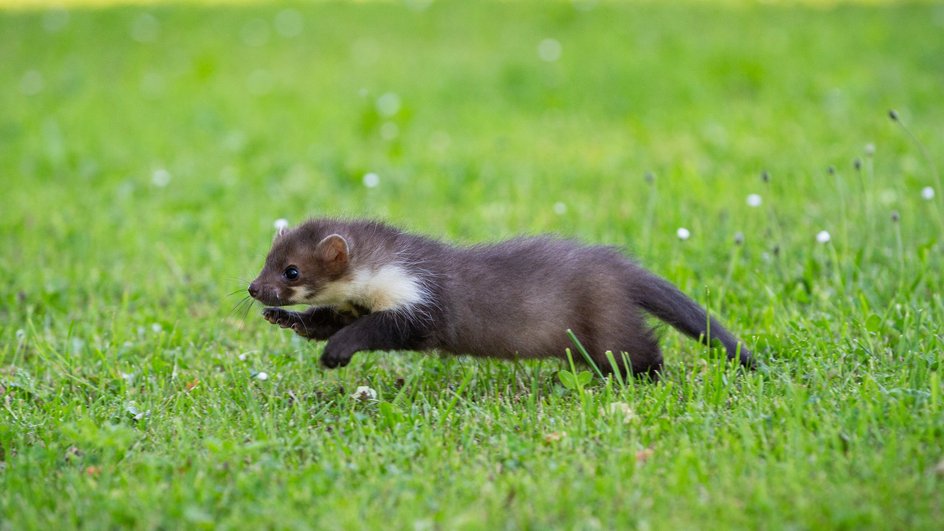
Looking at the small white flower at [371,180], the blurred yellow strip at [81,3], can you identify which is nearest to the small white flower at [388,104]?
the small white flower at [371,180]

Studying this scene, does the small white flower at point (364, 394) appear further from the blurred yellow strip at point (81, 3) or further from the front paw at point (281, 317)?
the blurred yellow strip at point (81, 3)

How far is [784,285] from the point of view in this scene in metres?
5.33

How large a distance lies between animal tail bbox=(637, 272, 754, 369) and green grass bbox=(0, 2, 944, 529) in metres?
0.18

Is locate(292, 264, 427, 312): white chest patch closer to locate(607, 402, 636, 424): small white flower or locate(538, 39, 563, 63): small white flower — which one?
locate(607, 402, 636, 424): small white flower

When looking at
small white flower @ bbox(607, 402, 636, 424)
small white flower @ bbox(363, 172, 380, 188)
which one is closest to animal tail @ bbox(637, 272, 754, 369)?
small white flower @ bbox(607, 402, 636, 424)

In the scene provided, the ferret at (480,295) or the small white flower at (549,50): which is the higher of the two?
the small white flower at (549,50)

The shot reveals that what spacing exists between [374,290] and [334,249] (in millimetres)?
247

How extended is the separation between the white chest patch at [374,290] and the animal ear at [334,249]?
9 centimetres

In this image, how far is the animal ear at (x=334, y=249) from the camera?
13.9 ft

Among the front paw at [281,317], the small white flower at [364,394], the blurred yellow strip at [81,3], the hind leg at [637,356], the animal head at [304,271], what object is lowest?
the small white flower at [364,394]

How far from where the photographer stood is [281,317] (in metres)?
4.47

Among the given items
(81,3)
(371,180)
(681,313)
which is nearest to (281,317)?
(681,313)

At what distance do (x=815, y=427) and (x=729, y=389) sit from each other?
1.52ft

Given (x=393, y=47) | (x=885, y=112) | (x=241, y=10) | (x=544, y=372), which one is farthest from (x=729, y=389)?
(x=241, y=10)
